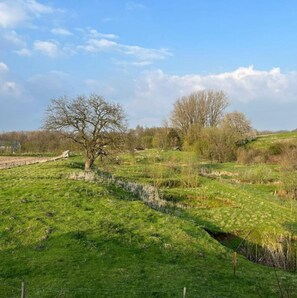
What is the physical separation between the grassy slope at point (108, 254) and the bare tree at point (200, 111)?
231 ft

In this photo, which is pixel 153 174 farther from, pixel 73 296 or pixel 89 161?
pixel 73 296

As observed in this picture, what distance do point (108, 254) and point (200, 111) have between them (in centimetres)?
7881

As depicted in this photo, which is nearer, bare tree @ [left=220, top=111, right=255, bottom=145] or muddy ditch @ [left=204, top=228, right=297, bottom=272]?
muddy ditch @ [left=204, top=228, right=297, bottom=272]

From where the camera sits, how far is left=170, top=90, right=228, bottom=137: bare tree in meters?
92.6

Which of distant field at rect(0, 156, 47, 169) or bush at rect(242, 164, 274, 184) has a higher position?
distant field at rect(0, 156, 47, 169)

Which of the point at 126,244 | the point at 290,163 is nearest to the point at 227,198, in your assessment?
the point at 290,163

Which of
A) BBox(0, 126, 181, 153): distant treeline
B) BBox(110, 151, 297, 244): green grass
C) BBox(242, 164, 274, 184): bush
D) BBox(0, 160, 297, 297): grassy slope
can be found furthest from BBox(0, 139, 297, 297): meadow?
BBox(0, 126, 181, 153): distant treeline

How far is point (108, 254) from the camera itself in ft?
54.5

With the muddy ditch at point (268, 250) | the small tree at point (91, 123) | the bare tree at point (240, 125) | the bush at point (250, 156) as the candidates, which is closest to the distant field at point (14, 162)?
the small tree at point (91, 123)

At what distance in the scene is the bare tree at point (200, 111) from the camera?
9256 centimetres

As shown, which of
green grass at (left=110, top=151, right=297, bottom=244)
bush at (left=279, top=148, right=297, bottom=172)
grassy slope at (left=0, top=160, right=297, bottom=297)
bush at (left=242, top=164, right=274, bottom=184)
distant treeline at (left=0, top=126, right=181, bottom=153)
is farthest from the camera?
distant treeline at (left=0, top=126, right=181, bottom=153)

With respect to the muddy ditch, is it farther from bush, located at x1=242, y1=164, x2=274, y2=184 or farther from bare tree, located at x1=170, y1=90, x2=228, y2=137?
bare tree, located at x1=170, y1=90, x2=228, y2=137

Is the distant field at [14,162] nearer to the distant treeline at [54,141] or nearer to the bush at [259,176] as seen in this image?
the distant treeline at [54,141]

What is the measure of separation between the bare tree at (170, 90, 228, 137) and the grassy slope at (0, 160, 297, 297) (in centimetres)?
7053
